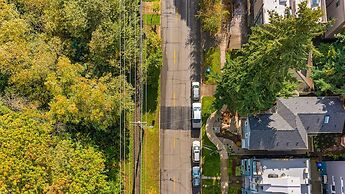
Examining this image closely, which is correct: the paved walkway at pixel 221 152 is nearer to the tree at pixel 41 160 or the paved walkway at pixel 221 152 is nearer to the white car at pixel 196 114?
the white car at pixel 196 114

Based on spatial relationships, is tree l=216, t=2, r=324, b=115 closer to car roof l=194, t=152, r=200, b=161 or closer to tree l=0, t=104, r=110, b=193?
car roof l=194, t=152, r=200, b=161

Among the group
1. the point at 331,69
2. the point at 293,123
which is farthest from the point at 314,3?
the point at 293,123

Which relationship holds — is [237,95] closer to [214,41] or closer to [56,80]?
[214,41]

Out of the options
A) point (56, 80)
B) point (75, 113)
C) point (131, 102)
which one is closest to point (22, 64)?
point (56, 80)

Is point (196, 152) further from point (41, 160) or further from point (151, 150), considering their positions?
point (41, 160)

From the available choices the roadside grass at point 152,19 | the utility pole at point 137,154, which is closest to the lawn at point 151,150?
the utility pole at point 137,154

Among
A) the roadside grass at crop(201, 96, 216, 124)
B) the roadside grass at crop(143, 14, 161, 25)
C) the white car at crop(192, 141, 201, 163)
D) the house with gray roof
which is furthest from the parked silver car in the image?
the roadside grass at crop(143, 14, 161, 25)
